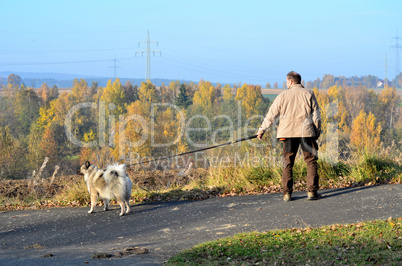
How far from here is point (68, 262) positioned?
5727 mm

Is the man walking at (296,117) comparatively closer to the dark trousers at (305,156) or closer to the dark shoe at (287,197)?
the dark trousers at (305,156)

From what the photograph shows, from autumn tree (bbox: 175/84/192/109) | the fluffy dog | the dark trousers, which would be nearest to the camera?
the dark trousers

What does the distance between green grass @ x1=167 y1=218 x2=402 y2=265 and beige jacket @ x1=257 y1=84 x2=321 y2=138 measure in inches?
80.9

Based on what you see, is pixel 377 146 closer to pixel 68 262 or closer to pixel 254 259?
pixel 254 259

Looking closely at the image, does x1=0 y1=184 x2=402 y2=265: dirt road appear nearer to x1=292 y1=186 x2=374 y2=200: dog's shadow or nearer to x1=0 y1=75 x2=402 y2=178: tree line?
x1=292 y1=186 x2=374 y2=200: dog's shadow

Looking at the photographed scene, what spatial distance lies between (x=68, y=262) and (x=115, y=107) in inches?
4130

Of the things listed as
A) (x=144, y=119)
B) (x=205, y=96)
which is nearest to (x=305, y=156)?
(x=144, y=119)

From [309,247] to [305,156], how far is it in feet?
9.85

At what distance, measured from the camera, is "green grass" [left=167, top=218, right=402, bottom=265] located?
5.31 meters

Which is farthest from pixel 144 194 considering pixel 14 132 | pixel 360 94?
pixel 360 94

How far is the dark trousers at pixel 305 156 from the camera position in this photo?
8328 millimetres

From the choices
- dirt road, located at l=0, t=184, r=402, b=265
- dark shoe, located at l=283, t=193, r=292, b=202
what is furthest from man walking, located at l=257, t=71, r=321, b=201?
dirt road, located at l=0, t=184, r=402, b=265

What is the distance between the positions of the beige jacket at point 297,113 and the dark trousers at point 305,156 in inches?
7.1

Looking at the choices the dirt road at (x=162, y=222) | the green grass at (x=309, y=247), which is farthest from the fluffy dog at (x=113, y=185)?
the green grass at (x=309, y=247)
